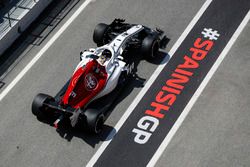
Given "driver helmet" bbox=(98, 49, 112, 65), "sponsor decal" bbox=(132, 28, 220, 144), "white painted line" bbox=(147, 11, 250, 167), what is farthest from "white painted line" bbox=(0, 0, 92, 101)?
"white painted line" bbox=(147, 11, 250, 167)

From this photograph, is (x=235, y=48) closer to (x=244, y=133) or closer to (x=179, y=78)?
(x=179, y=78)

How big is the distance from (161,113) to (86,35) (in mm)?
5811

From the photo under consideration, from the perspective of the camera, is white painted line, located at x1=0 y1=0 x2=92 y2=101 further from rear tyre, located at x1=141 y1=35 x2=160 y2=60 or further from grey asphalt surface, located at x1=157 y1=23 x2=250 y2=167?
grey asphalt surface, located at x1=157 y1=23 x2=250 y2=167

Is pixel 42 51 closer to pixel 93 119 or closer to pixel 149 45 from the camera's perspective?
pixel 149 45

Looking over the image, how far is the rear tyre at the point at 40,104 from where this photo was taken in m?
18.7

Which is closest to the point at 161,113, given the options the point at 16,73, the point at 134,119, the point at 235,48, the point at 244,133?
the point at 134,119

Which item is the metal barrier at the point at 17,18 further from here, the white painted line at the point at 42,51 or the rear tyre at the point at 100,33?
the rear tyre at the point at 100,33

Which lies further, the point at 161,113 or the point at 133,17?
the point at 133,17

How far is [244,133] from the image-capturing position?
1800 cm

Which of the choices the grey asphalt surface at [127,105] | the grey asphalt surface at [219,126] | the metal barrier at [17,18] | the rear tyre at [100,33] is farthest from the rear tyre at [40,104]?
the metal barrier at [17,18]

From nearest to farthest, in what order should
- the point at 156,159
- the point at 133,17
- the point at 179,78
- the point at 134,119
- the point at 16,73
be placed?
the point at 156,159 → the point at 134,119 → the point at 179,78 → the point at 16,73 → the point at 133,17

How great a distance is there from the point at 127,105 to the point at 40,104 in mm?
3244

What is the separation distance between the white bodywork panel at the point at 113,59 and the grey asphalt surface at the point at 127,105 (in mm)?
834

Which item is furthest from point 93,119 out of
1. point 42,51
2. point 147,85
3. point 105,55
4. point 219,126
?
point 42,51
